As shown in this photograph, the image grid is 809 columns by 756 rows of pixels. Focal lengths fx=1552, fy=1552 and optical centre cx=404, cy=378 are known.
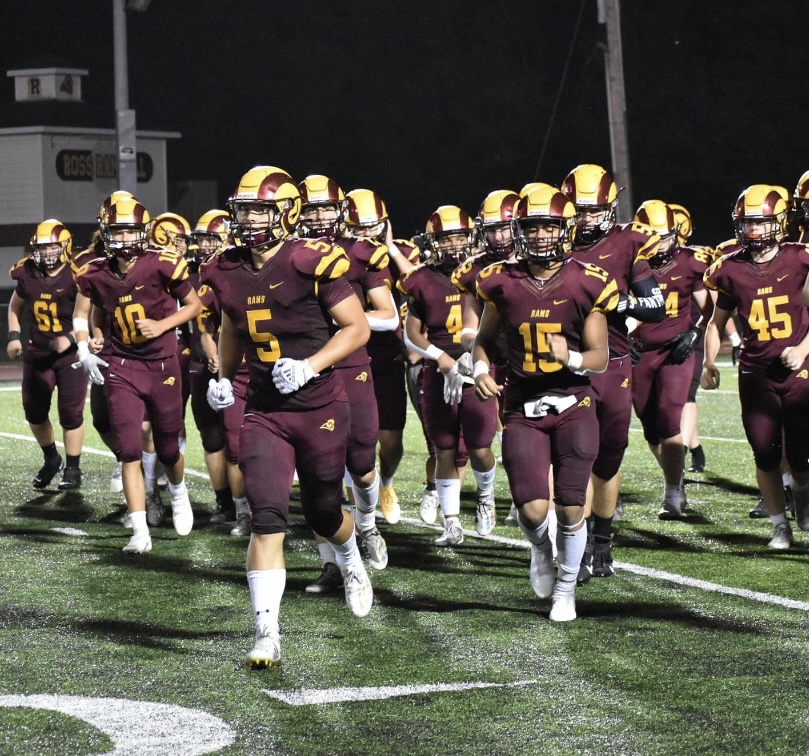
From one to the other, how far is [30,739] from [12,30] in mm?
50855

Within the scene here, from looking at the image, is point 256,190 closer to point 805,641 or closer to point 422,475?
point 805,641

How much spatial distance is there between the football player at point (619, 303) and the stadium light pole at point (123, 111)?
13.7 meters

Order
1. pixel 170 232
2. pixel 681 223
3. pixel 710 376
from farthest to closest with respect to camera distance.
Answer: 1. pixel 170 232
2. pixel 681 223
3. pixel 710 376

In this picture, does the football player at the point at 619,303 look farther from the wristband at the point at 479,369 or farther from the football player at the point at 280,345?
the football player at the point at 280,345

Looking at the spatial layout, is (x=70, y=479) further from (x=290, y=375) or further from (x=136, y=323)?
(x=290, y=375)

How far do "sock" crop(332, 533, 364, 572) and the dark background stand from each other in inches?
1402

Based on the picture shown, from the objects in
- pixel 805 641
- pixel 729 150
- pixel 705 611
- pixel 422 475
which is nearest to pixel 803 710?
pixel 805 641

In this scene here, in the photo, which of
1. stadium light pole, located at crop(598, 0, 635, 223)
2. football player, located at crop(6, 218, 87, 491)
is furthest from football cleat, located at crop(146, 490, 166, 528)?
stadium light pole, located at crop(598, 0, 635, 223)

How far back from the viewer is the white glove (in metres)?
5.54

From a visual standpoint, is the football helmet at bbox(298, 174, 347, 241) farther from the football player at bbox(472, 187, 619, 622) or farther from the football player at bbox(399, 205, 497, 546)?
the football player at bbox(472, 187, 619, 622)

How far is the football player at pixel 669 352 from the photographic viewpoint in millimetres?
8867

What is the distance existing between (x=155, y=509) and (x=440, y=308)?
2.30 meters

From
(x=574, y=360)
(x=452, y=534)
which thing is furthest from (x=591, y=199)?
(x=452, y=534)

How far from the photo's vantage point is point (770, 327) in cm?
787
